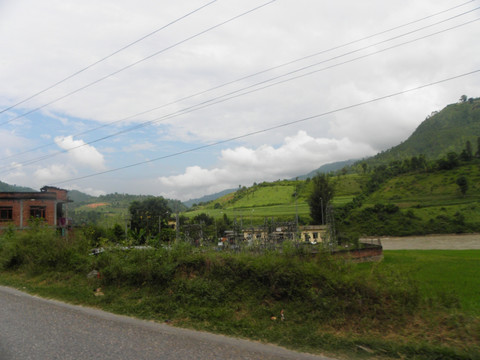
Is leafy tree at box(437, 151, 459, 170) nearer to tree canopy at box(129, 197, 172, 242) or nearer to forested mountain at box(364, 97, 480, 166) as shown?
forested mountain at box(364, 97, 480, 166)

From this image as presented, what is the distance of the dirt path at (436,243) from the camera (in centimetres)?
5447

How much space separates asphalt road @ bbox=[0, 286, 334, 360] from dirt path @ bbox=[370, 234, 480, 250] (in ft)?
180

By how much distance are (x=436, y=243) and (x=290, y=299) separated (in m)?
65.5

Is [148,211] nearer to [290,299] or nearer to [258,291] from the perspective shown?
[258,291]

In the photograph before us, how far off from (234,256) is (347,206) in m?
84.6

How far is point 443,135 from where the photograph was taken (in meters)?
160

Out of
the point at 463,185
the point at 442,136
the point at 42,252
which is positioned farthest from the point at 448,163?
the point at 42,252

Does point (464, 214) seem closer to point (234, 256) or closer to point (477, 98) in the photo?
point (234, 256)

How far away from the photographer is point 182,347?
5.12 m

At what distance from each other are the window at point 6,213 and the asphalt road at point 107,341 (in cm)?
3615

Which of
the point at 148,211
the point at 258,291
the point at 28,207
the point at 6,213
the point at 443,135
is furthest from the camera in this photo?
the point at 443,135

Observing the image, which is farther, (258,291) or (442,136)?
(442,136)

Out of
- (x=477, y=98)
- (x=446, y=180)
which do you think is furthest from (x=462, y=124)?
(x=446, y=180)

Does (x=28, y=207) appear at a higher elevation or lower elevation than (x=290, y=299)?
higher
